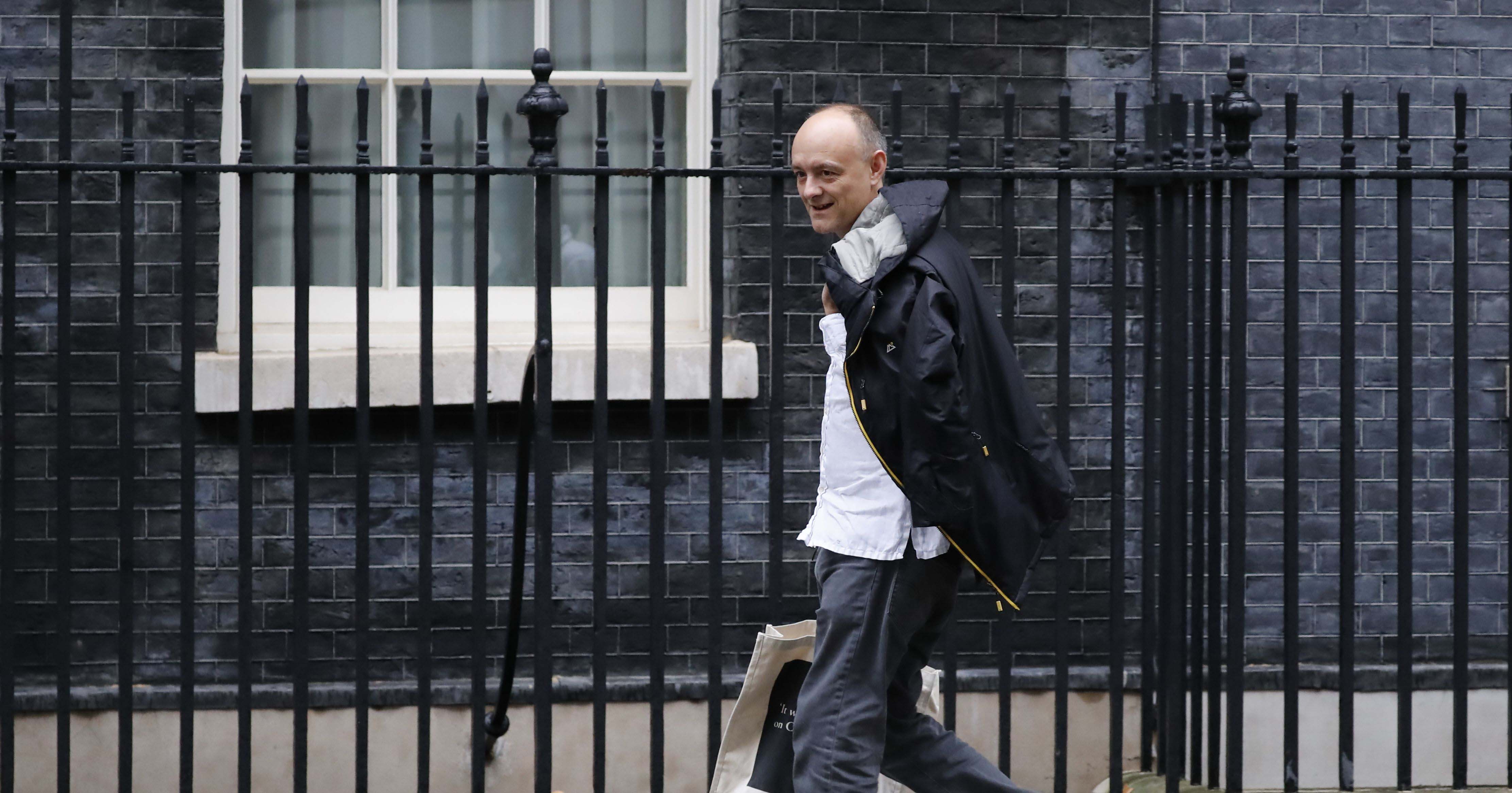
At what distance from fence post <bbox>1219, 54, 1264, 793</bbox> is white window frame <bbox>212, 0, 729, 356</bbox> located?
6.28 feet

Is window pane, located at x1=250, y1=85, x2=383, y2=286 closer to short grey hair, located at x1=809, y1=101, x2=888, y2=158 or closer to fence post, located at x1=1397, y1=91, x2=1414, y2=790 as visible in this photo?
short grey hair, located at x1=809, y1=101, x2=888, y2=158

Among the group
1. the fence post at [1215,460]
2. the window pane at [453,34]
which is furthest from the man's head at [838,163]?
the window pane at [453,34]

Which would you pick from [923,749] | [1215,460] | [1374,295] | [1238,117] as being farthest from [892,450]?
[1374,295]

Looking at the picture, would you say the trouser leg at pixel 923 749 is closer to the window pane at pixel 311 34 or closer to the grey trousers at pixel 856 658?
the grey trousers at pixel 856 658

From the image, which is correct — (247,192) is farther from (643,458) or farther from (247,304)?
(643,458)

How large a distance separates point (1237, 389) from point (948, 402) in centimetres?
134

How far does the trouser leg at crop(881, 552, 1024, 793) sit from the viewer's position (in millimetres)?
3586

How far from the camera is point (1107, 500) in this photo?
5.47m

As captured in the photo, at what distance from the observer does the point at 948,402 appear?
322 centimetres

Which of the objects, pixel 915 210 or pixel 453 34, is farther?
pixel 453 34

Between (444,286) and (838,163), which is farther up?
(838,163)

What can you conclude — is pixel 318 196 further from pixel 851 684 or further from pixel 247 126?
pixel 851 684

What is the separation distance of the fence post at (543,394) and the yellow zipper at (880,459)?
989 millimetres

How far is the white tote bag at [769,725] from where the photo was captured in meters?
3.70
